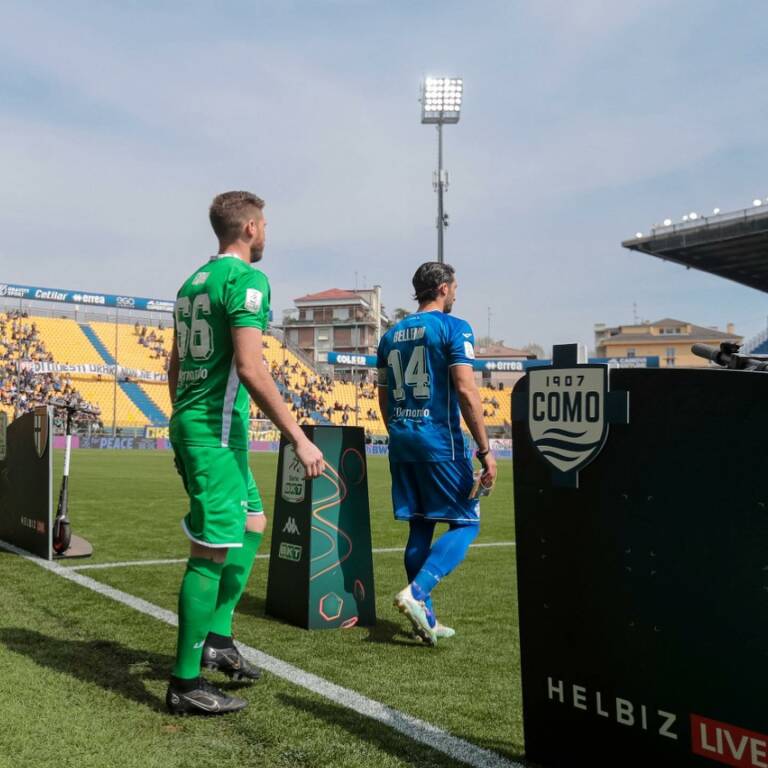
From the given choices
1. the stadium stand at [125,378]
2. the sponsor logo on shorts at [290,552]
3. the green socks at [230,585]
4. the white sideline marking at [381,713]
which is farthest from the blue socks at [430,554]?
the stadium stand at [125,378]

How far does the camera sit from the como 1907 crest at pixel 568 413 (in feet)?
7.39

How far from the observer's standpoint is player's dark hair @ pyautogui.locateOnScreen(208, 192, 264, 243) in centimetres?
333

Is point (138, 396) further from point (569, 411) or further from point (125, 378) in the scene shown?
point (569, 411)

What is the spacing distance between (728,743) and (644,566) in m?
0.44

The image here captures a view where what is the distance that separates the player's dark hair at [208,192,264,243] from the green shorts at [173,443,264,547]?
0.86 metres

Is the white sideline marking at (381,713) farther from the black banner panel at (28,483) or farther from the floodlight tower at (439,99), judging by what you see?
the floodlight tower at (439,99)

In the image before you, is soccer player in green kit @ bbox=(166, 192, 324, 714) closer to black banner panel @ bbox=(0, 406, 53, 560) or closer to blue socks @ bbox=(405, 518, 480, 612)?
blue socks @ bbox=(405, 518, 480, 612)

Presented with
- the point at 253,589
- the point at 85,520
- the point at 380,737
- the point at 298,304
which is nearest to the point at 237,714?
the point at 380,737

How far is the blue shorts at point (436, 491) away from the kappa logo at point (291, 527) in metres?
0.59

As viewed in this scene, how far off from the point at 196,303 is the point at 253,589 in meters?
3.11

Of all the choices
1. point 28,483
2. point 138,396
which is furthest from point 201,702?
point 138,396

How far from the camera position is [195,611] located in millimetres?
3080

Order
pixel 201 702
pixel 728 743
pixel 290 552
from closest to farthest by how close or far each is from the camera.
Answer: pixel 728 743
pixel 201 702
pixel 290 552

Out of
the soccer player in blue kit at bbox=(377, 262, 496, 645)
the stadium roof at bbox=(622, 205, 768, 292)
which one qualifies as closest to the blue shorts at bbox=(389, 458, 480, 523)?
the soccer player in blue kit at bbox=(377, 262, 496, 645)
